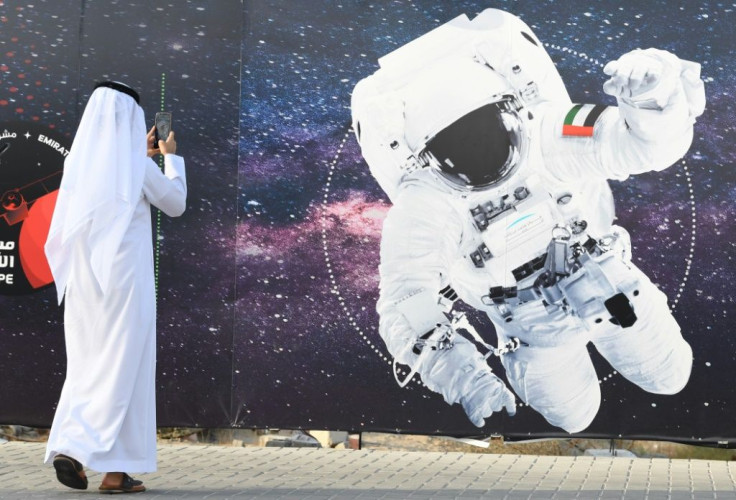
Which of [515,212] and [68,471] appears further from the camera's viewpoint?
Result: [515,212]

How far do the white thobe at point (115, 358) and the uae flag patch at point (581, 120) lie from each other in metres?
2.55

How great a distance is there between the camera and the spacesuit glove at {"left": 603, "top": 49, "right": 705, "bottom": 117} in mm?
7738

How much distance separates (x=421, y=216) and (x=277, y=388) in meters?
1.42

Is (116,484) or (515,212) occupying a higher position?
(515,212)

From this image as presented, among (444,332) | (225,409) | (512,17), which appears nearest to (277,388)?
(225,409)

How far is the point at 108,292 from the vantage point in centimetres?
642

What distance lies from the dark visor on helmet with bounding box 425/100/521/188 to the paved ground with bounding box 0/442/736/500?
5.66ft

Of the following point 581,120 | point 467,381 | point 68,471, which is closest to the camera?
point 68,471

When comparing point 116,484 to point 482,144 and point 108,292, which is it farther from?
point 482,144

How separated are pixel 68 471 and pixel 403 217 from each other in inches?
110

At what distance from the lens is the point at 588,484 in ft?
22.4

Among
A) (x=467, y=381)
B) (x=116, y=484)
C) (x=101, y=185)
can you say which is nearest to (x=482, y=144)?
(x=467, y=381)

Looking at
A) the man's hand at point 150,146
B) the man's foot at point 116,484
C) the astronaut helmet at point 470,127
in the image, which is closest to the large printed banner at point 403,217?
the astronaut helmet at point 470,127

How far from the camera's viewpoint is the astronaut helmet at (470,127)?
26.0 ft
